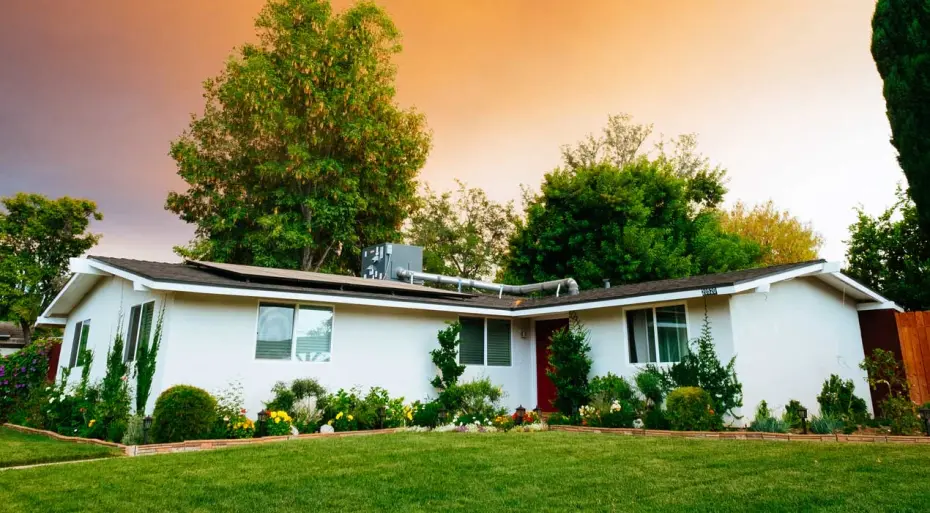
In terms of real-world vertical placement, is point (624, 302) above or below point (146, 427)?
above

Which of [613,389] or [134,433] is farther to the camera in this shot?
[613,389]

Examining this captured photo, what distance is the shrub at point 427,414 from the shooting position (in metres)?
11.8

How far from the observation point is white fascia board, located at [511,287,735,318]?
1122cm

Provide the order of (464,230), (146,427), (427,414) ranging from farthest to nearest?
(464,230) < (427,414) < (146,427)

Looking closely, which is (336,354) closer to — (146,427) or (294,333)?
(294,333)

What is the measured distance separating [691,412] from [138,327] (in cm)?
1114

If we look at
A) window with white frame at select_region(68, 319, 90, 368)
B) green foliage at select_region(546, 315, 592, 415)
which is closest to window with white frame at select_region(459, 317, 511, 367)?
green foliage at select_region(546, 315, 592, 415)

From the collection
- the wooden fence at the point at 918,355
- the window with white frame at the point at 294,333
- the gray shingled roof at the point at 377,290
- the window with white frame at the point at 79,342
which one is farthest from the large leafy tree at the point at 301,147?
the wooden fence at the point at 918,355

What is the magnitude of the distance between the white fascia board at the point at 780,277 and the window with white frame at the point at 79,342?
1515 centimetres

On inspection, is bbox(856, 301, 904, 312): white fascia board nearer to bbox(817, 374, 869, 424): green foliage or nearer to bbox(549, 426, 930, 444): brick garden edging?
bbox(817, 374, 869, 424): green foliage

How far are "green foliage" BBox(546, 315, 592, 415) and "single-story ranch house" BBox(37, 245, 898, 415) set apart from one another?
41 cm

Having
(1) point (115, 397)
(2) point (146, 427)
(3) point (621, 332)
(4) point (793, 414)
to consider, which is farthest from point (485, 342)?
(1) point (115, 397)

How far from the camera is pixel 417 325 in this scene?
1389cm

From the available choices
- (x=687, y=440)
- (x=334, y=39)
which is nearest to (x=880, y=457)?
(x=687, y=440)
